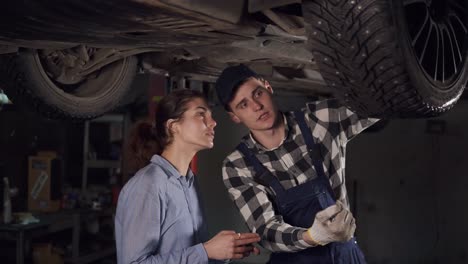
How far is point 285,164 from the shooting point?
1800mm

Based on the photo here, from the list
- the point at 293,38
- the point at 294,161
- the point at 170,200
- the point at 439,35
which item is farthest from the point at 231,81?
the point at 439,35

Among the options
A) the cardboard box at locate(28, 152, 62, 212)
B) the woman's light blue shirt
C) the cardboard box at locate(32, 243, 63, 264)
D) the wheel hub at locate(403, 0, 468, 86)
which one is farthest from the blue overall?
the cardboard box at locate(28, 152, 62, 212)

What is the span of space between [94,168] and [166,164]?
343 cm

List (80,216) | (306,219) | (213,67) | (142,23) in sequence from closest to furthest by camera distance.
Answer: (142,23), (306,219), (213,67), (80,216)

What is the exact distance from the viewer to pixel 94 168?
488 cm

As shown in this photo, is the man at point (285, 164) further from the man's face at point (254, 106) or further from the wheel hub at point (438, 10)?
the wheel hub at point (438, 10)

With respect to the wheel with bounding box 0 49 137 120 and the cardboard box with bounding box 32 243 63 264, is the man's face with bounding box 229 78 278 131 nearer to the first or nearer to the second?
the wheel with bounding box 0 49 137 120

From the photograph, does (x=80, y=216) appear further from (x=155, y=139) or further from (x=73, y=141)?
(x=155, y=139)

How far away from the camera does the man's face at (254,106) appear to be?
172cm

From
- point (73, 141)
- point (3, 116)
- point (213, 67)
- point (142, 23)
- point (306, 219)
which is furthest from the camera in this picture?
point (73, 141)

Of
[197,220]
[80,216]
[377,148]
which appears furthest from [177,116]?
[377,148]

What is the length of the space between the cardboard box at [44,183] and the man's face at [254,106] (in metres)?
2.73

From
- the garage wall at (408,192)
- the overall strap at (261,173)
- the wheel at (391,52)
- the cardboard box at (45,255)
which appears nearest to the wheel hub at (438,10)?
the wheel at (391,52)

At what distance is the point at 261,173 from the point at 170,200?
1.19ft
